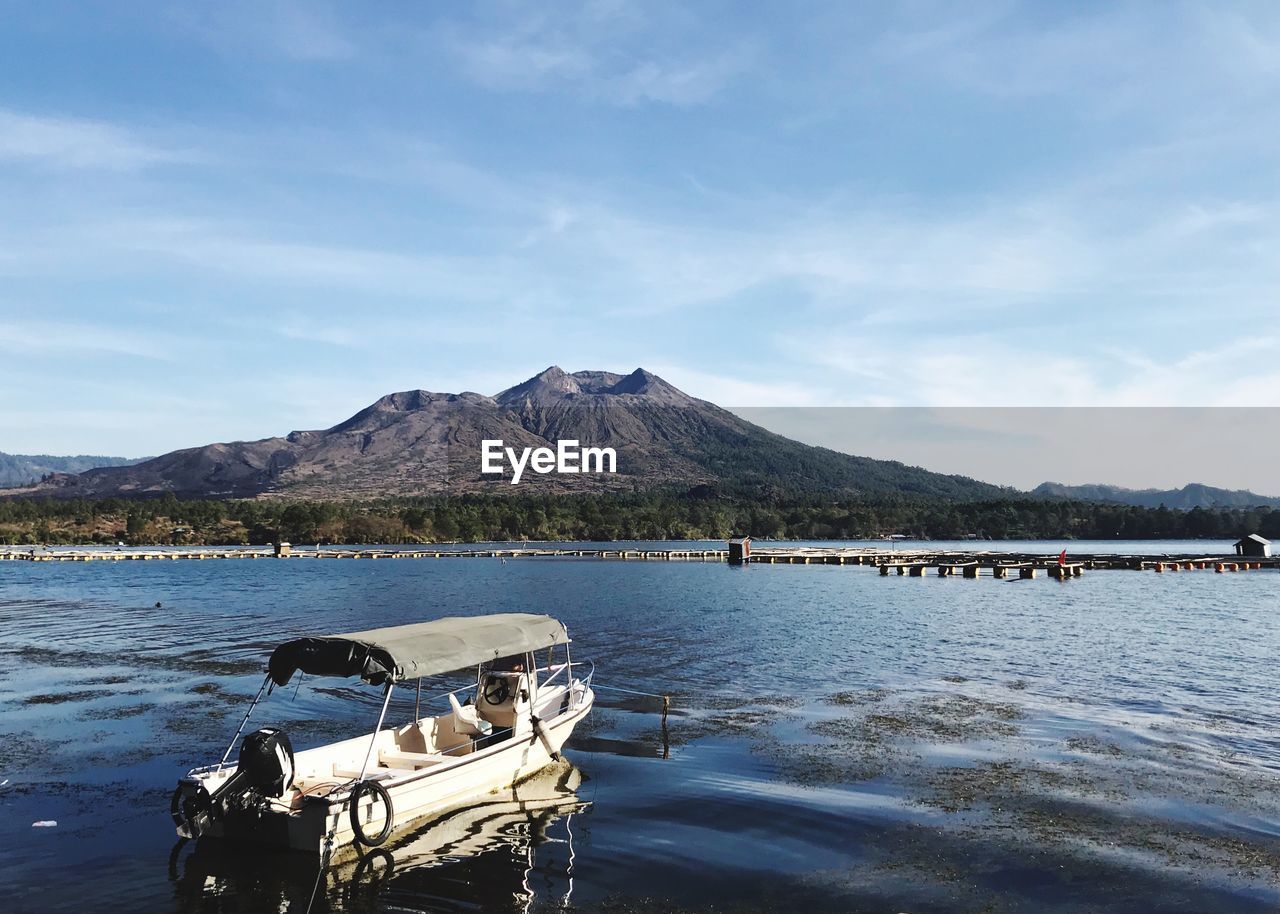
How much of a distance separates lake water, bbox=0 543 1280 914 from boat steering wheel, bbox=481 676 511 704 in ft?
7.90

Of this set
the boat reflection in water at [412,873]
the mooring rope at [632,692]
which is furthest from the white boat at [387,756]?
the mooring rope at [632,692]

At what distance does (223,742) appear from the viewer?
77.4ft

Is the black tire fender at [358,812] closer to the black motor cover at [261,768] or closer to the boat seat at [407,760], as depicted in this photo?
the black motor cover at [261,768]

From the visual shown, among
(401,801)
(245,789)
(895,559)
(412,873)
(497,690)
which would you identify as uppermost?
(497,690)

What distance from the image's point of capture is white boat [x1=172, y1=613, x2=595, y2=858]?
15.4m

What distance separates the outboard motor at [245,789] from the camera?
50.0 ft

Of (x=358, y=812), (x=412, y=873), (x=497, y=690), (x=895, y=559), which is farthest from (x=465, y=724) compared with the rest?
(x=895, y=559)

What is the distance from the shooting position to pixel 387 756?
18812 mm

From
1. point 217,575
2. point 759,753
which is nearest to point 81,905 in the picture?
point 759,753

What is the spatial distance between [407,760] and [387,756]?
47 cm

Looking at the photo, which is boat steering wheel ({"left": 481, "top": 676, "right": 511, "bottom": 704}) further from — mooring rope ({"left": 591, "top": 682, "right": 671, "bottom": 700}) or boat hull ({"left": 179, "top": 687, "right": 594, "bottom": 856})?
mooring rope ({"left": 591, "top": 682, "right": 671, "bottom": 700})

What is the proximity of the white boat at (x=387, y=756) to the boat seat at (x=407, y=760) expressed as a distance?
22 millimetres

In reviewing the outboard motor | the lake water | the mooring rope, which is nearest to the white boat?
the outboard motor

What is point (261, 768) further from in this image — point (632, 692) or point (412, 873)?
point (632, 692)
